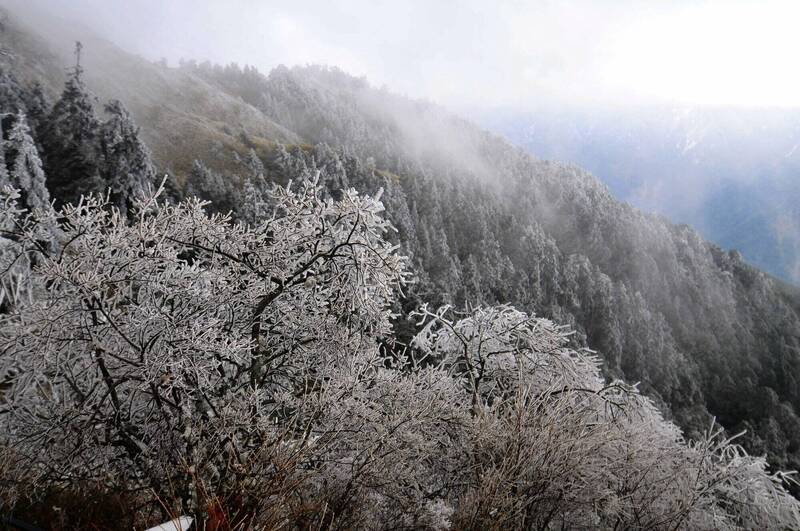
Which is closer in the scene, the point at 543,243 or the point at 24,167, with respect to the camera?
the point at 24,167

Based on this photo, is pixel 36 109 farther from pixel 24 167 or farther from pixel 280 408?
pixel 280 408

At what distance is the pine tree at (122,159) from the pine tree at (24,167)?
1226cm

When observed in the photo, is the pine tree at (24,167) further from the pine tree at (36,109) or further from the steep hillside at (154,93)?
the steep hillside at (154,93)

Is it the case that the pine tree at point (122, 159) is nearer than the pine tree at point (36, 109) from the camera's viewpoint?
Yes

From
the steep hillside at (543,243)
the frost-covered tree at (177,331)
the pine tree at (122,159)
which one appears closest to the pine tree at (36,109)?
the pine tree at (122,159)

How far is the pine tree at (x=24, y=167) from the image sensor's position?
30.4 metres

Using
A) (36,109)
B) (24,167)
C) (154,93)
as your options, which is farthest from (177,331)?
(154,93)

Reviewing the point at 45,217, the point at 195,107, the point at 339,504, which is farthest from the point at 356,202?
the point at 195,107

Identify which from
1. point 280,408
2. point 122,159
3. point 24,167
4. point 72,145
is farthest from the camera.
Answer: point 72,145

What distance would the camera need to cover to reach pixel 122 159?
4703cm

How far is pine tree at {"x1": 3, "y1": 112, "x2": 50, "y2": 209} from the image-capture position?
3036 centimetres

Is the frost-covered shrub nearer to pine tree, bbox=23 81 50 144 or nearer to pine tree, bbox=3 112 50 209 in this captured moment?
pine tree, bbox=3 112 50 209

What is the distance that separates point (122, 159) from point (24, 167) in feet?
55.0

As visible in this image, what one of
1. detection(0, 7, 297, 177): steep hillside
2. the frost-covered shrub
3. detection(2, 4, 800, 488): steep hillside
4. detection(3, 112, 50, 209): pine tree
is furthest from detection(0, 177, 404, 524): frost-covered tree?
detection(0, 7, 297, 177): steep hillside
